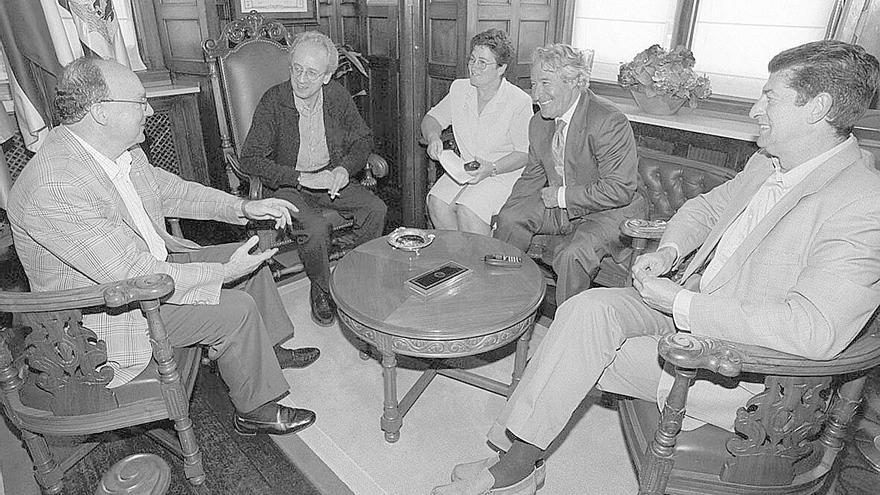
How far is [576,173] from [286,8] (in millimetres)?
2266

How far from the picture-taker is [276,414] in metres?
1.90

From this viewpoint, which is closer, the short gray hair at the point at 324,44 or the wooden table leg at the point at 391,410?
the wooden table leg at the point at 391,410

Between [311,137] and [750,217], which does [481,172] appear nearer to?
[311,137]

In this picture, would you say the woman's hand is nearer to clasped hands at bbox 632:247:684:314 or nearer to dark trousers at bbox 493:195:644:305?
dark trousers at bbox 493:195:644:305

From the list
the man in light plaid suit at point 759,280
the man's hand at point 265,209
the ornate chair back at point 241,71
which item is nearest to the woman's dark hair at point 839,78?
the man in light plaid suit at point 759,280

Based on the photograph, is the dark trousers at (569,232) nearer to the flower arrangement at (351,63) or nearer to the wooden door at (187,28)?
the flower arrangement at (351,63)

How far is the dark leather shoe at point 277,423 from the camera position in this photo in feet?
6.21

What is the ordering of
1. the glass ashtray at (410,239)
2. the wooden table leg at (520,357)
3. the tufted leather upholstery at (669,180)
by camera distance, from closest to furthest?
1. the wooden table leg at (520,357)
2. the glass ashtray at (410,239)
3. the tufted leather upholstery at (669,180)

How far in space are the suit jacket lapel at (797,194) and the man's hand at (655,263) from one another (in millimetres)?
259

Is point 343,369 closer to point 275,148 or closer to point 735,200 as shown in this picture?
point 275,148

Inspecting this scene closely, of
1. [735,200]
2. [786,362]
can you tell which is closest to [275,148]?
[735,200]

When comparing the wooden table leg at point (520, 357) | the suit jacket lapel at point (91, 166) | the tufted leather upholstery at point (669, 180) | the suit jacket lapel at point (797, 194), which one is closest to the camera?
the suit jacket lapel at point (797, 194)

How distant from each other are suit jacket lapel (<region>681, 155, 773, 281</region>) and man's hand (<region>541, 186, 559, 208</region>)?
31.7 inches

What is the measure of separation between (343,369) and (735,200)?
1.65 metres
